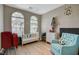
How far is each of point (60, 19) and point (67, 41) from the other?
1.10 metres

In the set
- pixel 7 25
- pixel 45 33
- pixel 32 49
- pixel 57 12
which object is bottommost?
pixel 32 49

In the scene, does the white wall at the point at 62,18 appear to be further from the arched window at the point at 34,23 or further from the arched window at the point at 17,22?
the arched window at the point at 17,22

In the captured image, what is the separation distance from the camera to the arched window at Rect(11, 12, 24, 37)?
312cm

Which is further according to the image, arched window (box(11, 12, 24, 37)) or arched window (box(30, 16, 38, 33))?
arched window (box(30, 16, 38, 33))

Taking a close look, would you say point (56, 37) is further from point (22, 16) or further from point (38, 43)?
point (22, 16)

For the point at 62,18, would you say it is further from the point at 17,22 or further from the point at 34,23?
the point at 17,22

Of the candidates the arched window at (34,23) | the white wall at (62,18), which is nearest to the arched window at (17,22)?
the arched window at (34,23)

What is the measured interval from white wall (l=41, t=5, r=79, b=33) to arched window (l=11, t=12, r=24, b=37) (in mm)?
785

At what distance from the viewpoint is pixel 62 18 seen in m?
3.68

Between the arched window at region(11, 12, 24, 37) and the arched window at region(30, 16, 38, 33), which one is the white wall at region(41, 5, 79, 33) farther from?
the arched window at region(11, 12, 24, 37)

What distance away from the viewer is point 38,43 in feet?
11.5

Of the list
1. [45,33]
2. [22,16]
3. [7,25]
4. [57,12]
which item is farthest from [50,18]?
Answer: [7,25]

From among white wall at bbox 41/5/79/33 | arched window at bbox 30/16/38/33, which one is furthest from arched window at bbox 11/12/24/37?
white wall at bbox 41/5/79/33

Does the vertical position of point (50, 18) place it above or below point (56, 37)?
above
